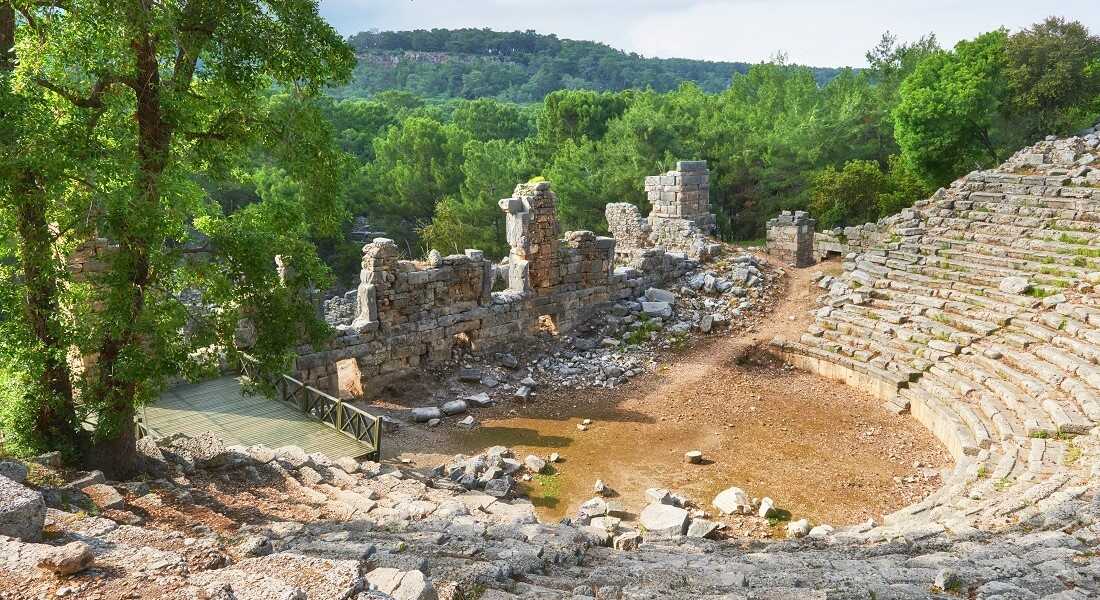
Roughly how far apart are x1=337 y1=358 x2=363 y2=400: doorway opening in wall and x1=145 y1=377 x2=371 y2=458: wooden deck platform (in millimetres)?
2204

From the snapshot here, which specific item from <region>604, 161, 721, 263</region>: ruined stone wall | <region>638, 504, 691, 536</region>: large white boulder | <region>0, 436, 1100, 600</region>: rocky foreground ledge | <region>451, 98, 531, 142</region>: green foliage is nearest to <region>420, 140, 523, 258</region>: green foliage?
<region>604, 161, 721, 263</region>: ruined stone wall

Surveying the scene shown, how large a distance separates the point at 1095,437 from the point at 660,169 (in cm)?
1874

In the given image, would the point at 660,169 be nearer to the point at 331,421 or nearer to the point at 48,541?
the point at 331,421

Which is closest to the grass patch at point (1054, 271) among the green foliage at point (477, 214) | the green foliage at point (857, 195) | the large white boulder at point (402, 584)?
the green foliage at point (857, 195)

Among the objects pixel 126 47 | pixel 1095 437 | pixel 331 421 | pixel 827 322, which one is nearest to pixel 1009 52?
pixel 827 322

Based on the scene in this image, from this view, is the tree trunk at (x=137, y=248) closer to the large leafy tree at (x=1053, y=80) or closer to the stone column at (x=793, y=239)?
the stone column at (x=793, y=239)

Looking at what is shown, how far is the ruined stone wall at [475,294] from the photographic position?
583 inches

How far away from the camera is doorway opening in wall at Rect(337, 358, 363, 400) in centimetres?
1499

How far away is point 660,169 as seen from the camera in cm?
2767

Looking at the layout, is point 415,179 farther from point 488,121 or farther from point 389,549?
point 389,549

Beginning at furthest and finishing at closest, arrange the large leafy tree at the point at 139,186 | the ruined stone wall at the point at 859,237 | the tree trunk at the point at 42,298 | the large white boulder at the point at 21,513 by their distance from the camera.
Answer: the ruined stone wall at the point at 859,237, the tree trunk at the point at 42,298, the large leafy tree at the point at 139,186, the large white boulder at the point at 21,513

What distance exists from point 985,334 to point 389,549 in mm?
11870

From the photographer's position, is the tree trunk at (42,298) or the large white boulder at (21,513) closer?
the large white boulder at (21,513)

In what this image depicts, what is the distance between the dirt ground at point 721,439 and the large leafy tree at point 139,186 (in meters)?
5.01
